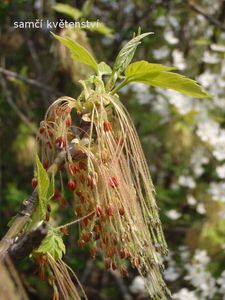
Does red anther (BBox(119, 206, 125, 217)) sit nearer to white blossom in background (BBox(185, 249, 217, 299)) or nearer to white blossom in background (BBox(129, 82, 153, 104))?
white blossom in background (BBox(185, 249, 217, 299))

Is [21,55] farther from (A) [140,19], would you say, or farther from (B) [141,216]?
(B) [141,216]

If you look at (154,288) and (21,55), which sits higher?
(21,55)

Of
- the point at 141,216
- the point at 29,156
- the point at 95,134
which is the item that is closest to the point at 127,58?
the point at 95,134


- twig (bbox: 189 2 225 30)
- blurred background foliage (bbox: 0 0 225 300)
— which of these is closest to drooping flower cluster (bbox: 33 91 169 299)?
blurred background foliage (bbox: 0 0 225 300)

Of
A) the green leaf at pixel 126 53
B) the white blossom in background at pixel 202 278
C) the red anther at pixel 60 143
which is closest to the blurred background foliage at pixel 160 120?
the white blossom in background at pixel 202 278

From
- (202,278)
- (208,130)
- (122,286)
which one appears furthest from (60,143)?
(122,286)

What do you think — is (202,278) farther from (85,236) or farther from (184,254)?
(85,236)

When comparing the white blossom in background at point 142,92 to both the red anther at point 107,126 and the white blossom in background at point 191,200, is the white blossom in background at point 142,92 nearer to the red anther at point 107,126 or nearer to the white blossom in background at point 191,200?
the white blossom in background at point 191,200
